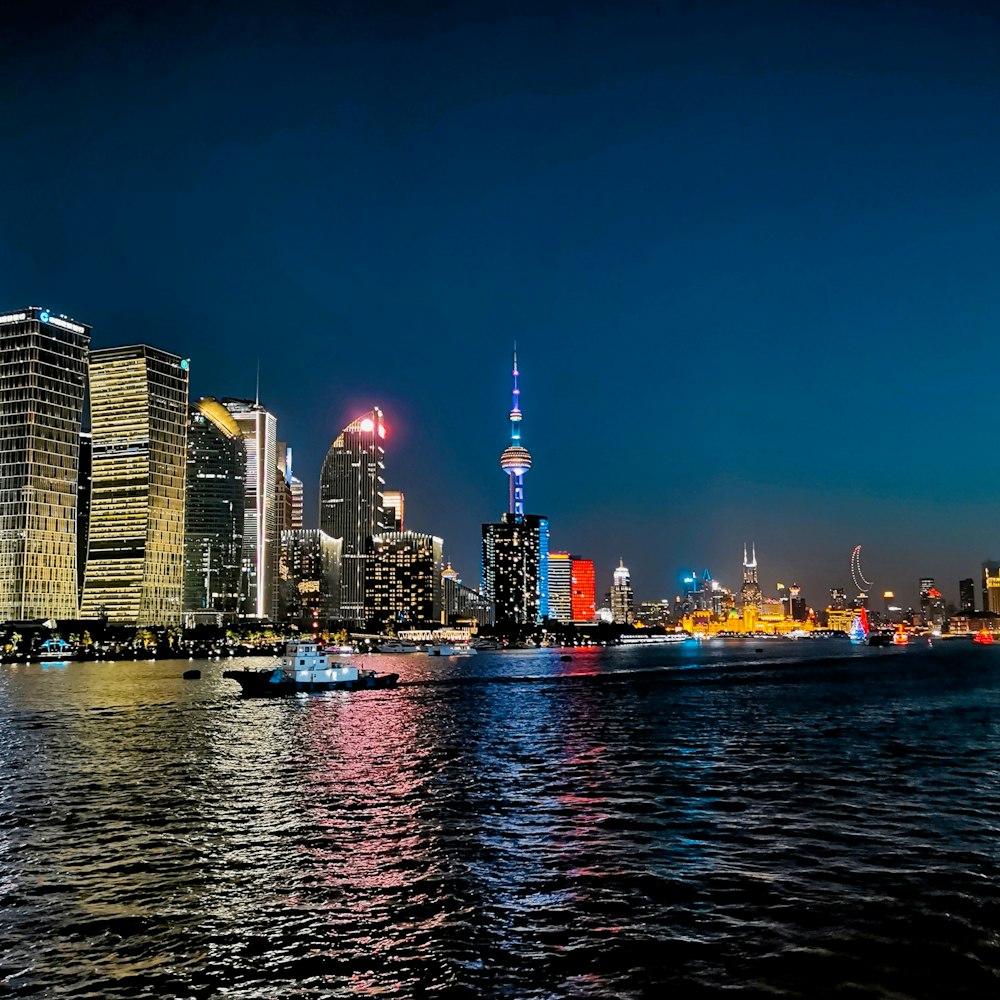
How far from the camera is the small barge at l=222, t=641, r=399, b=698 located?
12169 cm

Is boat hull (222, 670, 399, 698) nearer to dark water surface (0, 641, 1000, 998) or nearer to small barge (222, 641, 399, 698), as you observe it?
small barge (222, 641, 399, 698)

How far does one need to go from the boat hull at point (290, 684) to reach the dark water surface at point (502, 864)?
45.8 m

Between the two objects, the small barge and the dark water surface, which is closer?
the dark water surface

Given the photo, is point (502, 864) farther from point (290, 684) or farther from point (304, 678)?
point (304, 678)

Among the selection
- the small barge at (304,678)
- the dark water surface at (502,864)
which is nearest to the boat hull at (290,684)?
the small barge at (304,678)

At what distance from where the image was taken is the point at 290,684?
413 feet

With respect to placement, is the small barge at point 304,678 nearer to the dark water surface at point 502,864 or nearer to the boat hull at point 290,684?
the boat hull at point 290,684

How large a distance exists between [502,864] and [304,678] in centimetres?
10017

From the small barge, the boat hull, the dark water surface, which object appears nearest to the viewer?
the dark water surface

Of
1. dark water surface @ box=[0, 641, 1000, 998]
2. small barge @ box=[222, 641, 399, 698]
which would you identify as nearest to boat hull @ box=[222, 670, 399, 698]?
small barge @ box=[222, 641, 399, 698]

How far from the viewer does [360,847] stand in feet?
119

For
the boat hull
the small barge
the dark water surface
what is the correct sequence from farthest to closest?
the small barge < the boat hull < the dark water surface

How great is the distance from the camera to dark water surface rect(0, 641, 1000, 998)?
23172mm

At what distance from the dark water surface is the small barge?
4618cm
